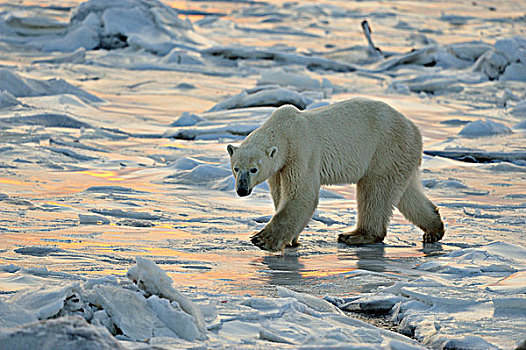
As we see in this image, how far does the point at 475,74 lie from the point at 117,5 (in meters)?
7.78

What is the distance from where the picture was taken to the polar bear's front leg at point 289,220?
5531 mm

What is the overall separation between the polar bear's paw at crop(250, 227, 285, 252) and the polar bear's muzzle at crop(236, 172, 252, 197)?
308 mm

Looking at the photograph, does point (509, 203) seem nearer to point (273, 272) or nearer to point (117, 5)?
point (273, 272)

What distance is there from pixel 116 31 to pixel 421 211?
12.3m

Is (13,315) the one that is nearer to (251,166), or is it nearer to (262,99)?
(251,166)

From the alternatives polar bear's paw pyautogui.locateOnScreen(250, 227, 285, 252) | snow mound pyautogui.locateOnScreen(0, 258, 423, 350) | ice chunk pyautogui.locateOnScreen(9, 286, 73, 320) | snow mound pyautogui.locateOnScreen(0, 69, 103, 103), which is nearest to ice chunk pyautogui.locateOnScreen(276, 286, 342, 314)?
snow mound pyautogui.locateOnScreen(0, 258, 423, 350)

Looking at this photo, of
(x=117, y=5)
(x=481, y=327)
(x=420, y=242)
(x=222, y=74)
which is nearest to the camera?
(x=481, y=327)

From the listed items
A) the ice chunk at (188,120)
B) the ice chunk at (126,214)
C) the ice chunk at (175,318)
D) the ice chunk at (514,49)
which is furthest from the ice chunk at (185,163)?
the ice chunk at (514,49)

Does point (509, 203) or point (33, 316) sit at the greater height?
point (33, 316)

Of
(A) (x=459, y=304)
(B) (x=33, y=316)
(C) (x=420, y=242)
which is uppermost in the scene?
(B) (x=33, y=316)

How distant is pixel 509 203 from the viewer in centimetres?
725

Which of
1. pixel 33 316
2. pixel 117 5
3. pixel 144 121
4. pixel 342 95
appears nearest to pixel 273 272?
pixel 33 316

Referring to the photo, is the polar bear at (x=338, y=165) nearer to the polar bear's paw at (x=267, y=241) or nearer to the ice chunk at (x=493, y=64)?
the polar bear's paw at (x=267, y=241)

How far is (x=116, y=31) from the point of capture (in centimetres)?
1734
